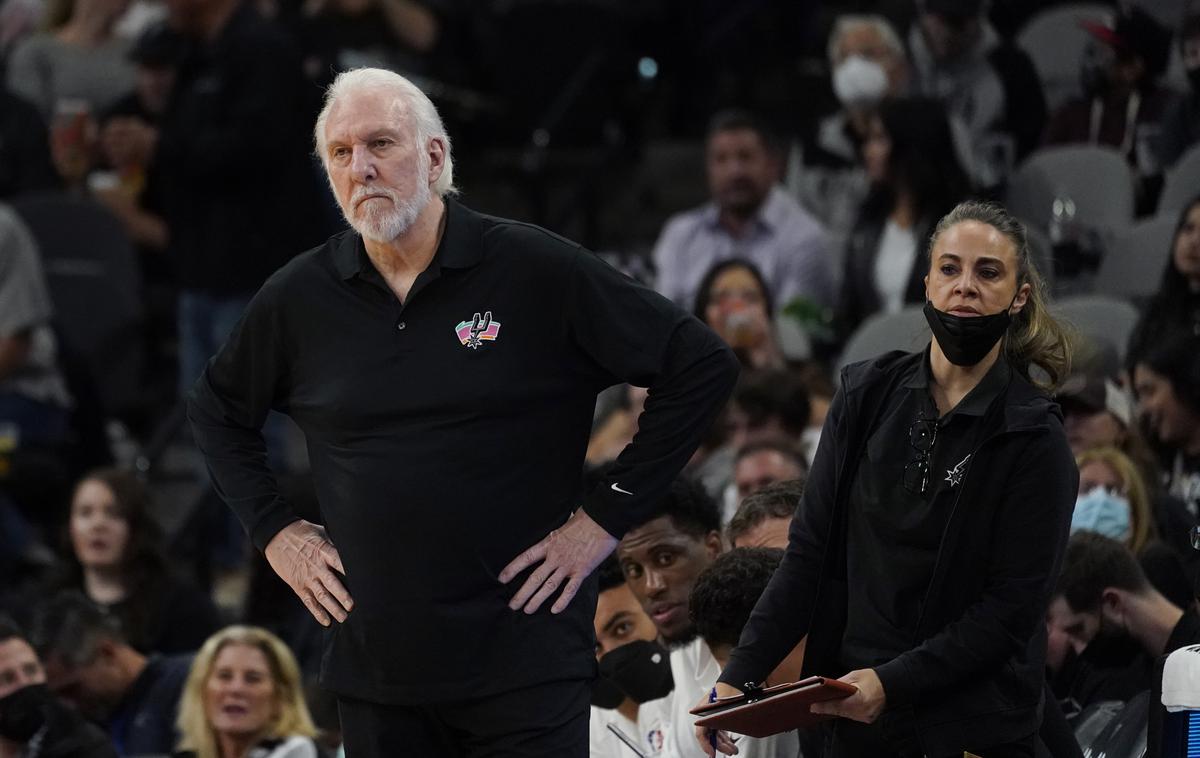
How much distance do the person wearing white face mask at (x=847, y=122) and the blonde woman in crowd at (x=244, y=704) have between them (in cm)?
319

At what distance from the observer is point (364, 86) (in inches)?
140

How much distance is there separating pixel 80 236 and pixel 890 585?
19.3 feet

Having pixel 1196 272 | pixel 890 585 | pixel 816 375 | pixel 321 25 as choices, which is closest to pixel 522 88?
pixel 321 25

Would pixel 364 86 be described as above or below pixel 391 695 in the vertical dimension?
above

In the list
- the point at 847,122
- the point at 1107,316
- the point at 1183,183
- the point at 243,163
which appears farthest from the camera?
the point at 847,122

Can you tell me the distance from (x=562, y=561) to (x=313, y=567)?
1.42 ft

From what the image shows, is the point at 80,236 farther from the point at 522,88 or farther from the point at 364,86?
the point at 364,86

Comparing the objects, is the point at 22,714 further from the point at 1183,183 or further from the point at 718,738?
the point at 1183,183

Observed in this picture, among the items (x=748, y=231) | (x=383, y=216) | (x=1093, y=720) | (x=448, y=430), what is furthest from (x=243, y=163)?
(x=448, y=430)

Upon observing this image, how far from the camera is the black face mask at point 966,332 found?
3.55 metres

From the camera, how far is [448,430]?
3.44 meters

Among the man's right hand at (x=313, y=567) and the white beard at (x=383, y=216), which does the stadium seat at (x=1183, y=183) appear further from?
the man's right hand at (x=313, y=567)

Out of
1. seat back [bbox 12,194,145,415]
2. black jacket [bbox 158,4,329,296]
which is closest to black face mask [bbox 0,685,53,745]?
black jacket [bbox 158,4,329,296]

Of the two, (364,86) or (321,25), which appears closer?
(364,86)
